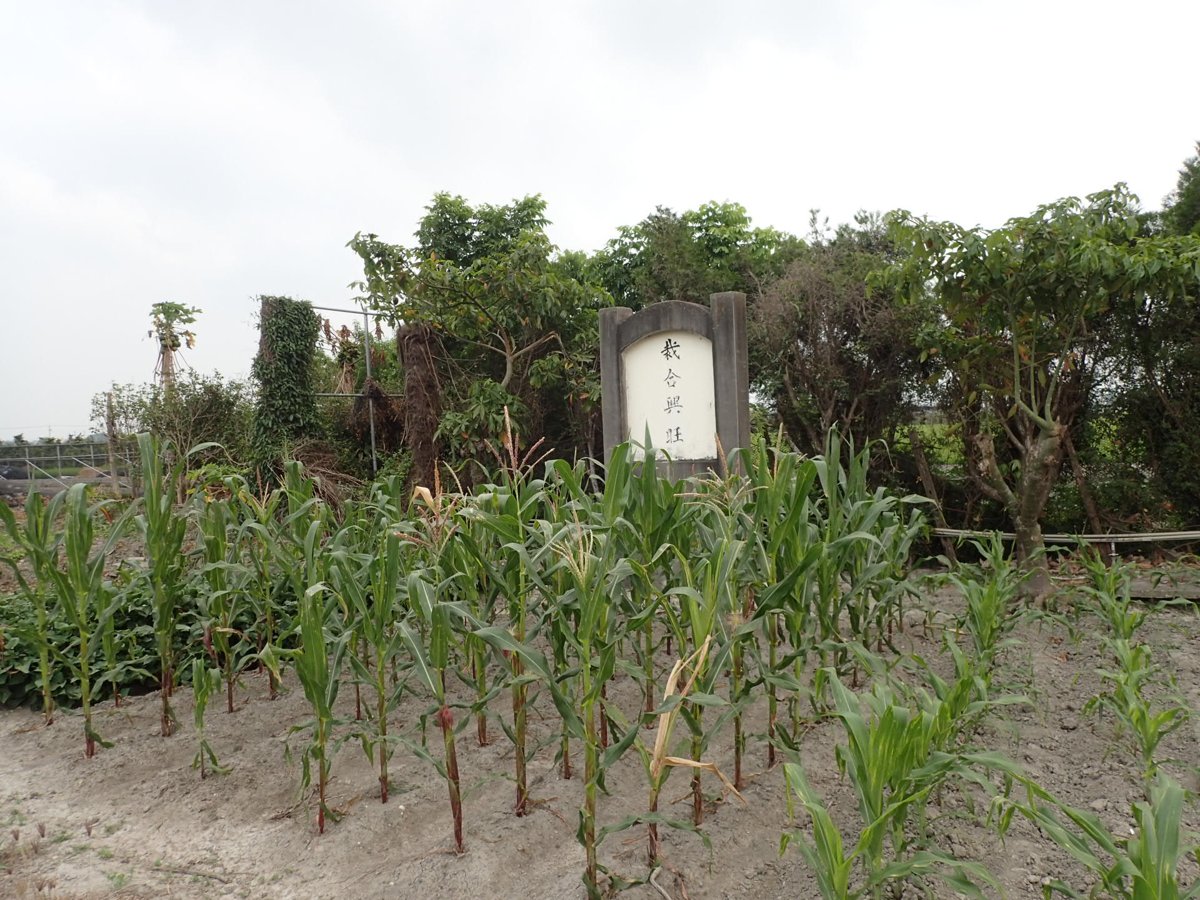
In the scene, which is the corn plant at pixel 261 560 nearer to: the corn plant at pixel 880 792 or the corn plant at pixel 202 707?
the corn plant at pixel 202 707

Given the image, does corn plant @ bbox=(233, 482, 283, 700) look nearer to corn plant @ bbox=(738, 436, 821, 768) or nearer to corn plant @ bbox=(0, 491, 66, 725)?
corn plant @ bbox=(0, 491, 66, 725)

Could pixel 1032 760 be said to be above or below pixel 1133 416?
below

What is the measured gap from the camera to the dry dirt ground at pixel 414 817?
6.13 feet

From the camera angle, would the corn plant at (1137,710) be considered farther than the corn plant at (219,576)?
No

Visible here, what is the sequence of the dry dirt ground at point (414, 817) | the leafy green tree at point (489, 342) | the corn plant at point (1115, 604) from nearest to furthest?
the dry dirt ground at point (414, 817), the corn plant at point (1115, 604), the leafy green tree at point (489, 342)

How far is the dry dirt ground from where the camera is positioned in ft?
6.13

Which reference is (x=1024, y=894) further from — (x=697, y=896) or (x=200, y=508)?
(x=200, y=508)

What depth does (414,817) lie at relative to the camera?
2199mm

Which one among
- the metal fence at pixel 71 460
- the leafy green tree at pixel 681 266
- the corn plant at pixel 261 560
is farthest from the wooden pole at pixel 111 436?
the corn plant at pixel 261 560

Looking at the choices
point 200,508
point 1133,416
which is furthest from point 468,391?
point 1133,416

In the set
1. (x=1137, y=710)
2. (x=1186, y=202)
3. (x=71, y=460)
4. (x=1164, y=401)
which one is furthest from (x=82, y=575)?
(x=71, y=460)

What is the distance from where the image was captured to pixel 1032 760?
2344 millimetres

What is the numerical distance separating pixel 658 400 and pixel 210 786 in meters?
3.52

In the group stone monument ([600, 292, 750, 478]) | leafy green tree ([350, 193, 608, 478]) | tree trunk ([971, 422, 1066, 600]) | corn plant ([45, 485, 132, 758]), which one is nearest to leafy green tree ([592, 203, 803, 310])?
leafy green tree ([350, 193, 608, 478])
